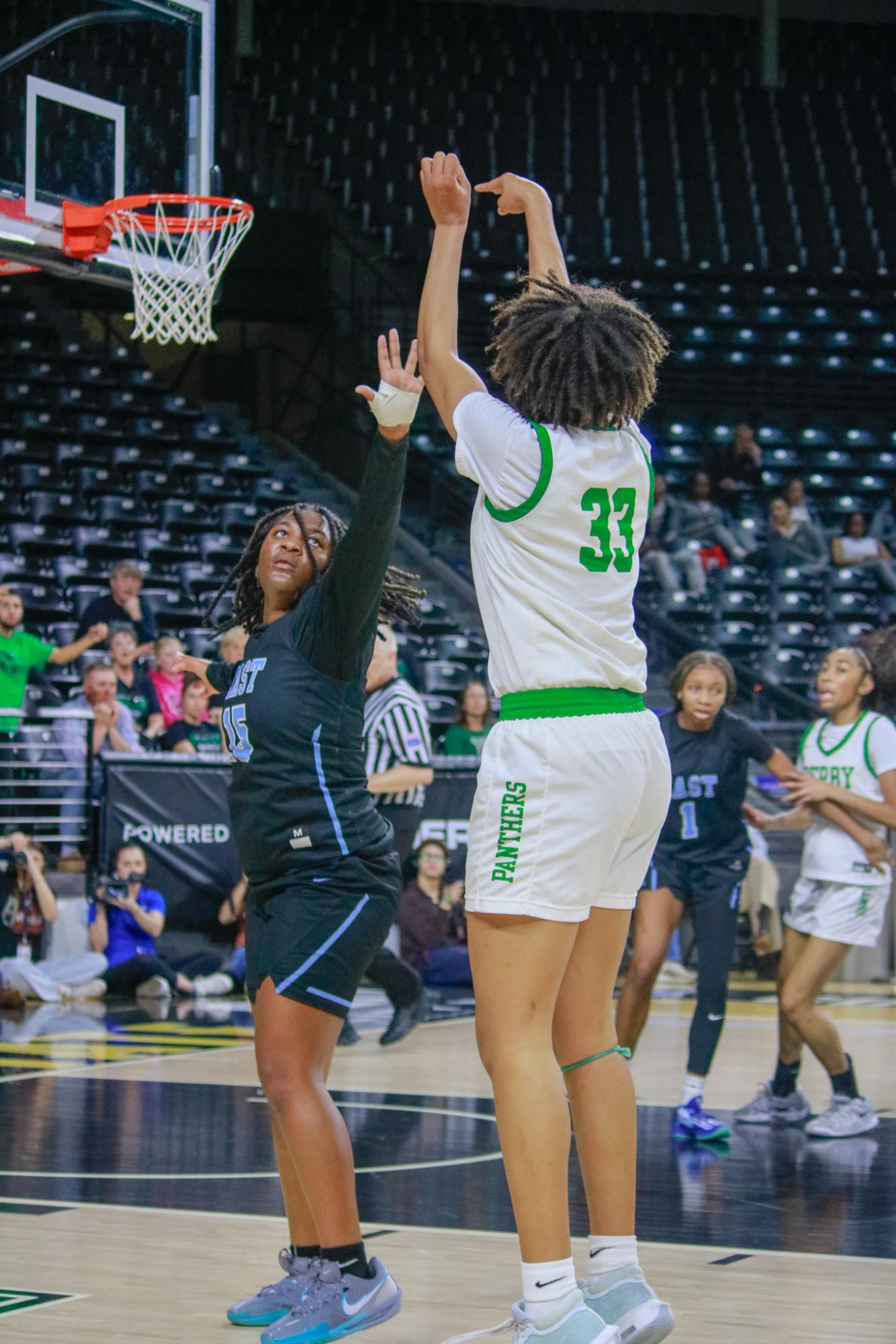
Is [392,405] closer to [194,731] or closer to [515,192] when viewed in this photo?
[515,192]

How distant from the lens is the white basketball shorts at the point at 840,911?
685 cm

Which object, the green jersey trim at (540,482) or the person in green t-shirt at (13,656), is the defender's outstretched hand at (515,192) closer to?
the green jersey trim at (540,482)

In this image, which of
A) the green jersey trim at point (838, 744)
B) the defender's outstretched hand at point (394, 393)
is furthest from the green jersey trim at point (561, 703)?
the green jersey trim at point (838, 744)

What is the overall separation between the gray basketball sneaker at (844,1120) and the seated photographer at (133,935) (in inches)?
207

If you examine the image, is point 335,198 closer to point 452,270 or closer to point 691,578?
point 691,578

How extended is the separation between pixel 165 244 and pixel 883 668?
3.88m

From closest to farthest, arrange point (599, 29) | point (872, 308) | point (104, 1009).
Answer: point (104, 1009) → point (872, 308) → point (599, 29)

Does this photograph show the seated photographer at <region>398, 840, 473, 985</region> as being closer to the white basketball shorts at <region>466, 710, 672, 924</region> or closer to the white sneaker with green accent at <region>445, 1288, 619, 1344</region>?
the white basketball shorts at <region>466, 710, 672, 924</region>

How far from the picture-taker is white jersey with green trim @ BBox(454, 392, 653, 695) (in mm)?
3367

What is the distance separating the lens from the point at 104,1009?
10445 mm

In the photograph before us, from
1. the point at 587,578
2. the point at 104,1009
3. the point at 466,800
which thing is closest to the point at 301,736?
the point at 587,578

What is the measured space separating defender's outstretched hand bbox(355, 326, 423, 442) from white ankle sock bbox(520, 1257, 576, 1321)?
1.68 metres

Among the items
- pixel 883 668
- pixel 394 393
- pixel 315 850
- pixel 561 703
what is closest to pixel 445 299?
pixel 394 393

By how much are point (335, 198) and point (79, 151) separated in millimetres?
13958
